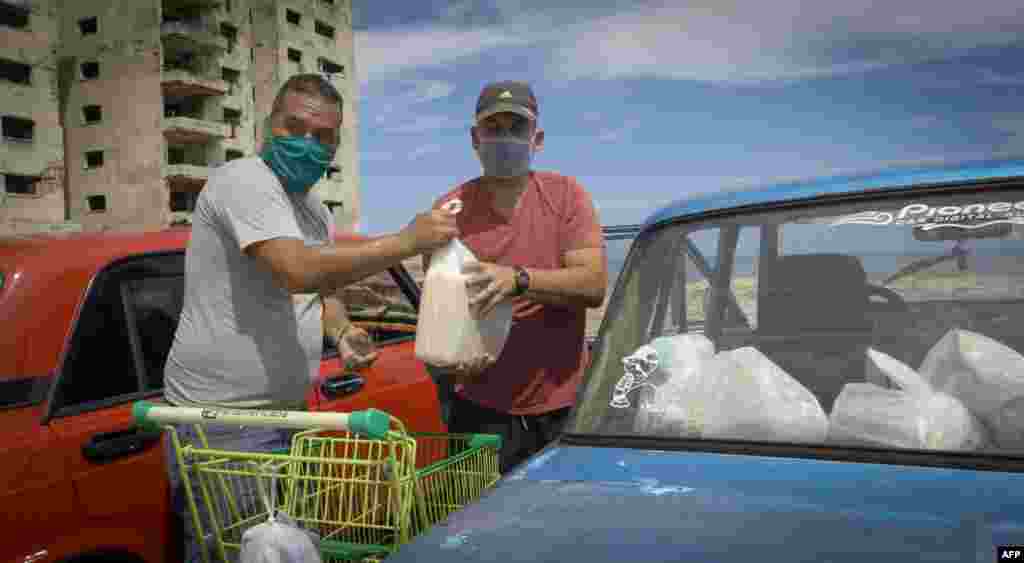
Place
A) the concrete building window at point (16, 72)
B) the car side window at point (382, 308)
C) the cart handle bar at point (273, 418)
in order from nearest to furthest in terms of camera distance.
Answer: the cart handle bar at point (273, 418) < the car side window at point (382, 308) < the concrete building window at point (16, 72)

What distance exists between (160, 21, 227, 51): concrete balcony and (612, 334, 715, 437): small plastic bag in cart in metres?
52.7

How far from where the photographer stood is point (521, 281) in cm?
278

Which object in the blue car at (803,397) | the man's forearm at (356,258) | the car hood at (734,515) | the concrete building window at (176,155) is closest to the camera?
the car hood at (734,515)

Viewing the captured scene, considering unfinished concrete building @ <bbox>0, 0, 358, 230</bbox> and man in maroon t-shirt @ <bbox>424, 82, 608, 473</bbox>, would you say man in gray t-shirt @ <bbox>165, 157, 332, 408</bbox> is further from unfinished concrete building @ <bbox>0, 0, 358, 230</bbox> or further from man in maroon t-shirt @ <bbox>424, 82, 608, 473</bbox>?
unfinished concrete building @ <bbox>0, 0, 358, 230</bbox>

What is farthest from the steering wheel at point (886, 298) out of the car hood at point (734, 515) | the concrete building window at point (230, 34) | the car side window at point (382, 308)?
the concrete building window at point (230, 34)

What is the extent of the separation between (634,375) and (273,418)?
90cm

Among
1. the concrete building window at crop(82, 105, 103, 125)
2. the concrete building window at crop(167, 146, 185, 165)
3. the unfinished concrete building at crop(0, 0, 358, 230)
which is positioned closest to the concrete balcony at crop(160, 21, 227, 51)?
the unfinished concrete building at crop(0, 0, 358, 230)

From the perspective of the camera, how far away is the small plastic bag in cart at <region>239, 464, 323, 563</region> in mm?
1949

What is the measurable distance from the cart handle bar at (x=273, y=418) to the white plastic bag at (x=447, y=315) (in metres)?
0.49

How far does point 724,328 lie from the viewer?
2455 millimetres

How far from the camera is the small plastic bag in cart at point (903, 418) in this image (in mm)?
1732

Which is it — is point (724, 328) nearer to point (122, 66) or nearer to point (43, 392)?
point (43, 392)

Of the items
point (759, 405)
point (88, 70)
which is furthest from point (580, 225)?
point (88, 70)

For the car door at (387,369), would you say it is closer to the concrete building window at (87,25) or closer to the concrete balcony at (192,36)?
the concrete balcony at (192,36)
